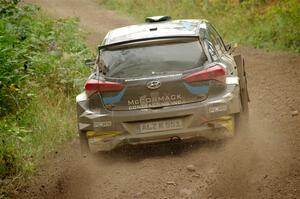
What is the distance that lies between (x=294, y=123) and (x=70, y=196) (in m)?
3.93

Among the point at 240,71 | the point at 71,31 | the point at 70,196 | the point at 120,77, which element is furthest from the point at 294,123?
the point at 71,31

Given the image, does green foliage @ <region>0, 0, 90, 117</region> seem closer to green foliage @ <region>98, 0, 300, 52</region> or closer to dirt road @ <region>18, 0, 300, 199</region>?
dirt road @ <region>18, 0, 300, 199</region>

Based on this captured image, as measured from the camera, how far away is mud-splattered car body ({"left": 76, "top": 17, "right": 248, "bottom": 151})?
7164 millimetres

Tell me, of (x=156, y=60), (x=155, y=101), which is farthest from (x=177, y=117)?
(x=156, y=60)

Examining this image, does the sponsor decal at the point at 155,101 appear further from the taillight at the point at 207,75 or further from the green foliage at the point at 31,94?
the green foliage at the point at 31,94

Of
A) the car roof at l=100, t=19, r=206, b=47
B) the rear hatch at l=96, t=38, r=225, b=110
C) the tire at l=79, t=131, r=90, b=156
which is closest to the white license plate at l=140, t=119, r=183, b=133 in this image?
the rear hatch at l=96, t=38, r=225, b=110

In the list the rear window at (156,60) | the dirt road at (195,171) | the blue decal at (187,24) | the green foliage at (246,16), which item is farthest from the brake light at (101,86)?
the green foliage at (246,16)

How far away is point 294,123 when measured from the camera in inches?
354

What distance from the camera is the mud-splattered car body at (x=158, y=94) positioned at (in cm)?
716

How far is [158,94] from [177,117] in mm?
363

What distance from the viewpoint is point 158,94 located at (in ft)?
23.6

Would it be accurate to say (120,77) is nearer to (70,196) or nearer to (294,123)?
(70,196)

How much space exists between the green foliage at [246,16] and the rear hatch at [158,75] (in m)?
9.39

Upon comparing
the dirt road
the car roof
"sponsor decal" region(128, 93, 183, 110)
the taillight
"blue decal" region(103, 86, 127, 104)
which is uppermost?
the car roof
